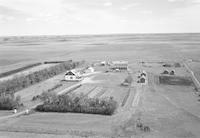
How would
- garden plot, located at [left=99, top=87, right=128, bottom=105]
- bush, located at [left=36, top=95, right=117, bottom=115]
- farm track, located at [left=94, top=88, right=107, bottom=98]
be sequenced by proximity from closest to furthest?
bush, located at [left=36, top=95, right=117, bottom=115] < garden plot, located at [left=99, top=87, right=128, bottom=105] < farm track, located at [left=94, top=88, right=107, bottom=98]

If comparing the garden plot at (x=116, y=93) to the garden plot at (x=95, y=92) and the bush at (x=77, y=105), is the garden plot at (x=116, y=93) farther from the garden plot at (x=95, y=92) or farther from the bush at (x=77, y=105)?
the bush at (x=77, y=105)

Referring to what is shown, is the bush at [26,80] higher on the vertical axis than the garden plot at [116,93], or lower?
higher

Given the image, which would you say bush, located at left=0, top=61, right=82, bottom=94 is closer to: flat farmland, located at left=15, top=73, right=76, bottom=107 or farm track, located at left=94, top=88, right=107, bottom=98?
flat farmland, located at left=15, top=73, right=76, bottom=107

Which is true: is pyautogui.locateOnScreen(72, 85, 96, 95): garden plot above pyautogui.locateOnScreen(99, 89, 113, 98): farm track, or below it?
above

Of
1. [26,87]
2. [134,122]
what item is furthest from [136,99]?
[26,87]

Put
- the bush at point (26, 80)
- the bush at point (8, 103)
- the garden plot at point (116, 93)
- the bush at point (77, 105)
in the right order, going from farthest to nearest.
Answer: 1. the bush at point (26, 80)
2. the garden plot at point (116, 93)
3. the bush at point (8, 103)
4. the bush at point (77, 105)

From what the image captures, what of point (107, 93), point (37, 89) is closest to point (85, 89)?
point (107, 93)

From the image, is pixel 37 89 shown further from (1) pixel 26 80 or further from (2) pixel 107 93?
(2) pixel 107 93

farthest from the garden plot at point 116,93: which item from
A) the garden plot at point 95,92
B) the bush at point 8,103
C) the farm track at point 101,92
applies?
the bush at point 8,103

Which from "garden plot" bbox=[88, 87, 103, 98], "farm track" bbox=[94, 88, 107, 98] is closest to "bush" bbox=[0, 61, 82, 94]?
"garden plot" bbox=[88, 87, 103, 98]

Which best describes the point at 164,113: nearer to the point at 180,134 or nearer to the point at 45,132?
the point at 180,134
